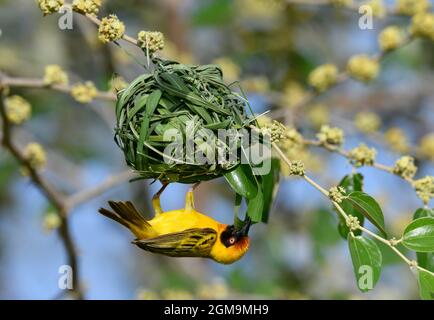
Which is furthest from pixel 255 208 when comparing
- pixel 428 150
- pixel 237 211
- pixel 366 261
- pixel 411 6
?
pixel 428 150

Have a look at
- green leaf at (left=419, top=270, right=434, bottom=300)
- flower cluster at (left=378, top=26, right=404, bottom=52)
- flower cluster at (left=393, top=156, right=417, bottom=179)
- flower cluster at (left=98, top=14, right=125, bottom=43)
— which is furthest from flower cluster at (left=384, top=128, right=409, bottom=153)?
flower cluster at (left=98, top=14, right=125, bottom=43)

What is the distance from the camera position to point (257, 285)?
5219mm

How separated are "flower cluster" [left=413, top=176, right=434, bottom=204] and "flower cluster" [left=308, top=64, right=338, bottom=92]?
1.10 meters

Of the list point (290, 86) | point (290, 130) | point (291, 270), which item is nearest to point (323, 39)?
point (290, 86)

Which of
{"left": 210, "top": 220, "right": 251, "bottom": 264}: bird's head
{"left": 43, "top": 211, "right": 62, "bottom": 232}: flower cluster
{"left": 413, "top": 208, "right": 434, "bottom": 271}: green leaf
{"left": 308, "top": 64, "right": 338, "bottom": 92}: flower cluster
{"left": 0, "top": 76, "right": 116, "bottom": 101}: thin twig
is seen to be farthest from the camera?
{"left": 43, "top": 211, "right": 62, "bottom": 232}: flower cluster

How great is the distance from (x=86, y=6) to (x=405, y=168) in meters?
1.20

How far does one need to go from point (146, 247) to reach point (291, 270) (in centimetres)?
354

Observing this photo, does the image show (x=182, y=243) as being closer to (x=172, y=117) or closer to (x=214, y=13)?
(x=172, y=117)

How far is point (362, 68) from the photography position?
12.6ft

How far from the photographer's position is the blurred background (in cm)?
539

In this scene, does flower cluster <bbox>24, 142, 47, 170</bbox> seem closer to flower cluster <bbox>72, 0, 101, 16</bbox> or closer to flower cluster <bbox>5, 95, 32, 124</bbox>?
flower cluster <bbox>5, 95, 32, 124</bbox>

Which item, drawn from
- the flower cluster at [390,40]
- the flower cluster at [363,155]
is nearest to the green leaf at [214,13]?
the flower cluster at [390,40]

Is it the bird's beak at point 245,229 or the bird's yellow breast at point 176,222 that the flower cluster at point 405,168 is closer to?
the bird's beak at point 245,229

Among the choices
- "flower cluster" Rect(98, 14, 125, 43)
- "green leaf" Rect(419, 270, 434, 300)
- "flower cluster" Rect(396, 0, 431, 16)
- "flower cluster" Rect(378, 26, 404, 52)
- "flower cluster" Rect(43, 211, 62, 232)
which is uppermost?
"flower cluster" Rect(396, 0, 431, 16)
